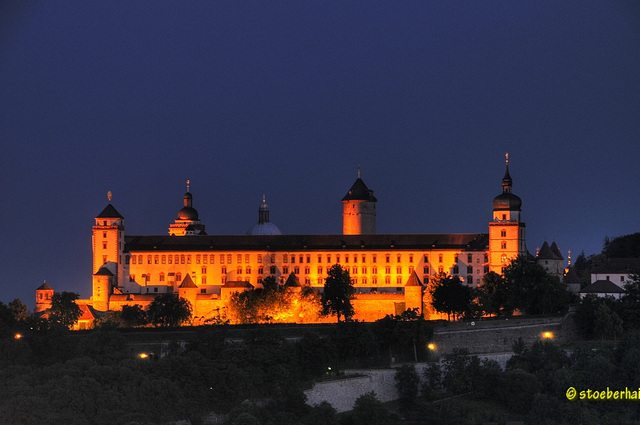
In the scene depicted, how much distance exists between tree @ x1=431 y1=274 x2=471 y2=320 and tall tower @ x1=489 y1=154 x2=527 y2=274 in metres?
9.46

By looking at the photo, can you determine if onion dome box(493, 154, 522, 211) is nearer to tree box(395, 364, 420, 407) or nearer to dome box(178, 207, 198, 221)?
dome box(178, 207, 198, 221)

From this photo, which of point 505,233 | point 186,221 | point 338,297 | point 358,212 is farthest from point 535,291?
point 186,221

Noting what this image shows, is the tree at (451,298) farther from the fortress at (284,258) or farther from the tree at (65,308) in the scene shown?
the tree at (65,308)

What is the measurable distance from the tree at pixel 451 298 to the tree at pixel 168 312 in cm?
1587

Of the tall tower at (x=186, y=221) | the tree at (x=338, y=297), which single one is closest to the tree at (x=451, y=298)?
the tree at (x=338, y=297)

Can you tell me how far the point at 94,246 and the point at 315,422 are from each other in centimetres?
4475

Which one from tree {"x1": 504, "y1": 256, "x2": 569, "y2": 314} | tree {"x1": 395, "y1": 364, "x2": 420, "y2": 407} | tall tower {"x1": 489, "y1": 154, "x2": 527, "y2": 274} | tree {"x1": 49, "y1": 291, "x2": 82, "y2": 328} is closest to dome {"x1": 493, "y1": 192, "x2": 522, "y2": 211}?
tall tower {"x1": 489, "y1": 154, "x2": 527, "y2": 274}

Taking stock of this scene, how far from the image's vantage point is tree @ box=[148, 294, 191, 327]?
89875 millimetres

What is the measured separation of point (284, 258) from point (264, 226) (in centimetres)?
1173

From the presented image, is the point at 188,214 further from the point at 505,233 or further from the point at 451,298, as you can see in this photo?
the point at 451,298

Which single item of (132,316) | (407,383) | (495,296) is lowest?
(407,383)

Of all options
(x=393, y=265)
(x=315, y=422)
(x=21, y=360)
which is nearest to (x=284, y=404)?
(x=315, y=422)

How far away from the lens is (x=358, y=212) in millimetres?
108312

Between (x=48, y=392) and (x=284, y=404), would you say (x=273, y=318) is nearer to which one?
(x=284, y=404)
